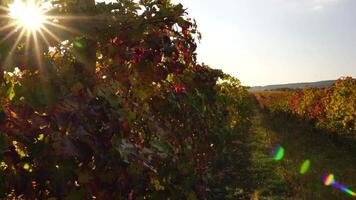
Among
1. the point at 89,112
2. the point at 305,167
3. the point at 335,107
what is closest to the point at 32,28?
the point at 89,112

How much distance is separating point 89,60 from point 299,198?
19.9 feet

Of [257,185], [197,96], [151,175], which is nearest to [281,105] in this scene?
[257,185]

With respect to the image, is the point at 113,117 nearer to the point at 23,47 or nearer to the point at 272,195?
the point at 23,47

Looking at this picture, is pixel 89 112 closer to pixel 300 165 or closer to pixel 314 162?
pixel 300 165

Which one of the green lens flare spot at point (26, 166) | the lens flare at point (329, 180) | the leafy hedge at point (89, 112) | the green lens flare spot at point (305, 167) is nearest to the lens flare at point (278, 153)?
the green lens flare spot at point (305, 167)

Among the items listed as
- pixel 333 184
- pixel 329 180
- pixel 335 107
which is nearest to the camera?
pixel 333 184

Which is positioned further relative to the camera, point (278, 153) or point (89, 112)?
point (278, 153)

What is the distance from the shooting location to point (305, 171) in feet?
35.7

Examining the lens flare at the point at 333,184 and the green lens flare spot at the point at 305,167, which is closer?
the lens flare at the point at 333,184

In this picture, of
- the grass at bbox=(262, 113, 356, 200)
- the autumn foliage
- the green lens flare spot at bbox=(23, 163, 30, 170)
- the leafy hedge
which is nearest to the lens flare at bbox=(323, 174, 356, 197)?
the grass at bbox=(262, 113, 356, 200)

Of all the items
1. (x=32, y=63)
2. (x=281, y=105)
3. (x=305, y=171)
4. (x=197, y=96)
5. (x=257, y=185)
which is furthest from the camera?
(x=281, y=105)

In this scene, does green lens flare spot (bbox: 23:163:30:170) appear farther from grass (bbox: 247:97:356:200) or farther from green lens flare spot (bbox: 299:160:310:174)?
green lens flare spot (bbox: 299:160:310:174)

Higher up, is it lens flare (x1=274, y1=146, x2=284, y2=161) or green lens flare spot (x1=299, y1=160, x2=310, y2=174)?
lens flare (x1=274, y1=146, x2=284, y2=161)

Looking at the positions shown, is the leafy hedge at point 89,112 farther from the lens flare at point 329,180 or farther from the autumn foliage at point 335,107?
the autumn foliage at point 335,107
